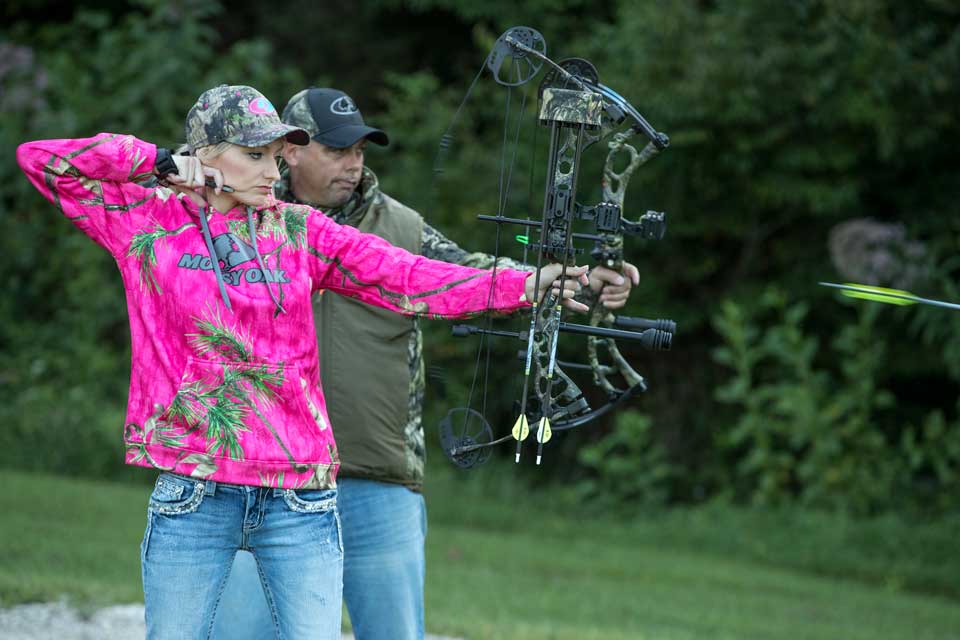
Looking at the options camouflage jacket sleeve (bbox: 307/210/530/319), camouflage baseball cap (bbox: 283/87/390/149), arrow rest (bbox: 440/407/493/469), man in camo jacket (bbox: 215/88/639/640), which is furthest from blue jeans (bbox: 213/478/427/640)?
camouflage baseball cap (bbox: 283/87/390/149)

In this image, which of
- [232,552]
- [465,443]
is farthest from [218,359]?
[465,443]

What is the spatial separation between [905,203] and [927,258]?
88cm

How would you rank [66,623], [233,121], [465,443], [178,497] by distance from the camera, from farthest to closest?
[66,623] < [465,443] < [233,121] < [178,497]

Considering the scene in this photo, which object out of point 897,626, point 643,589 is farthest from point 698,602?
point 897,626

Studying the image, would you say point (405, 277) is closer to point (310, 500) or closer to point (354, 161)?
point (310, 500)

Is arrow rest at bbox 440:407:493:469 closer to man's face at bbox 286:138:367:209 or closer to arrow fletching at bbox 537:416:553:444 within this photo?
arrow fletching at bbox 537:416:553:444

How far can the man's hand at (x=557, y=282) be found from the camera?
298 centimetres

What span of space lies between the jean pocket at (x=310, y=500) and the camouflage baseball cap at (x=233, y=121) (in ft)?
2.59

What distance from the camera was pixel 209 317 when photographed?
2.83m

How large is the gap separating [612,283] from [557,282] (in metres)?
0.38

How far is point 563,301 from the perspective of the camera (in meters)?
3.01

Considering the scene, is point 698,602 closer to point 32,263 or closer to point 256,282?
point 256,282

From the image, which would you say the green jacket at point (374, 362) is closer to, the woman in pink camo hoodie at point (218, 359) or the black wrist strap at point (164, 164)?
the woman in pink camo hoodie at point (218, 359)

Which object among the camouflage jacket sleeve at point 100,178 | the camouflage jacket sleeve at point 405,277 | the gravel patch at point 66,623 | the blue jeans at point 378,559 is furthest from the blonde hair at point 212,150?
the gravel patch at point 66,623
